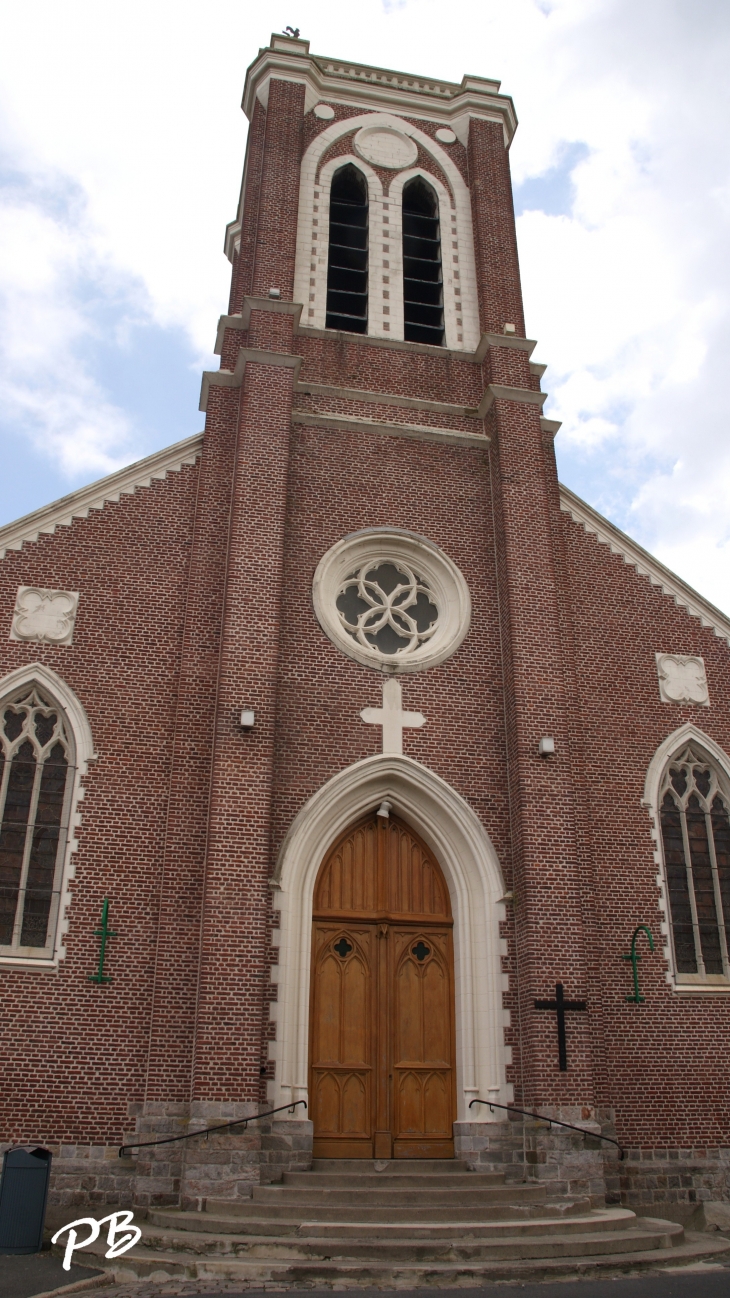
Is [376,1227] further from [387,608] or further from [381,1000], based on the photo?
[387,608]

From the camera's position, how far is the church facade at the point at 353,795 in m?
11.5

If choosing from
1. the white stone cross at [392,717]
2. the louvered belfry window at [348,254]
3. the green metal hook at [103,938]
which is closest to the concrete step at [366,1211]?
the green metal hook at [103,938]

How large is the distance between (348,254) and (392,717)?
8817 millimetres

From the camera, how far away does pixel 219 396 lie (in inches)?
596

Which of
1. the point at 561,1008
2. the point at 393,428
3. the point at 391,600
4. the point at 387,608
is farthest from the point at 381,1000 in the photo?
the point at 393,428

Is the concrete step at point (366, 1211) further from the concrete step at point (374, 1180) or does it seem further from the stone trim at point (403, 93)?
the stone trim at point (403, 93)

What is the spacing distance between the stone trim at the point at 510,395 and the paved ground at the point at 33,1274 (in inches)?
474

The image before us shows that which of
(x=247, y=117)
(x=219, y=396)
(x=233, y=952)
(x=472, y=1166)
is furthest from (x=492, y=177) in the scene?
(x=472, y=1166)

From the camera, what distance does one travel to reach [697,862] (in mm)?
14016

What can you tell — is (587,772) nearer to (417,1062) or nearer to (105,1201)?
(417,1062)

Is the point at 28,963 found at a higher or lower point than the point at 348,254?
lower

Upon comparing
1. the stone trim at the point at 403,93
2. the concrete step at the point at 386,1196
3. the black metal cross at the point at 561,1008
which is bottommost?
the concrete step at the point at 386,1196

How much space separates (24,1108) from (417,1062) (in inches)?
173

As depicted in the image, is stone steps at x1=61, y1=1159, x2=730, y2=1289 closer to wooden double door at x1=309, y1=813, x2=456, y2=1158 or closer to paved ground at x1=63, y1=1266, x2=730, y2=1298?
paved ground at x1=63, y1=1266, x2=730, y2=1298
